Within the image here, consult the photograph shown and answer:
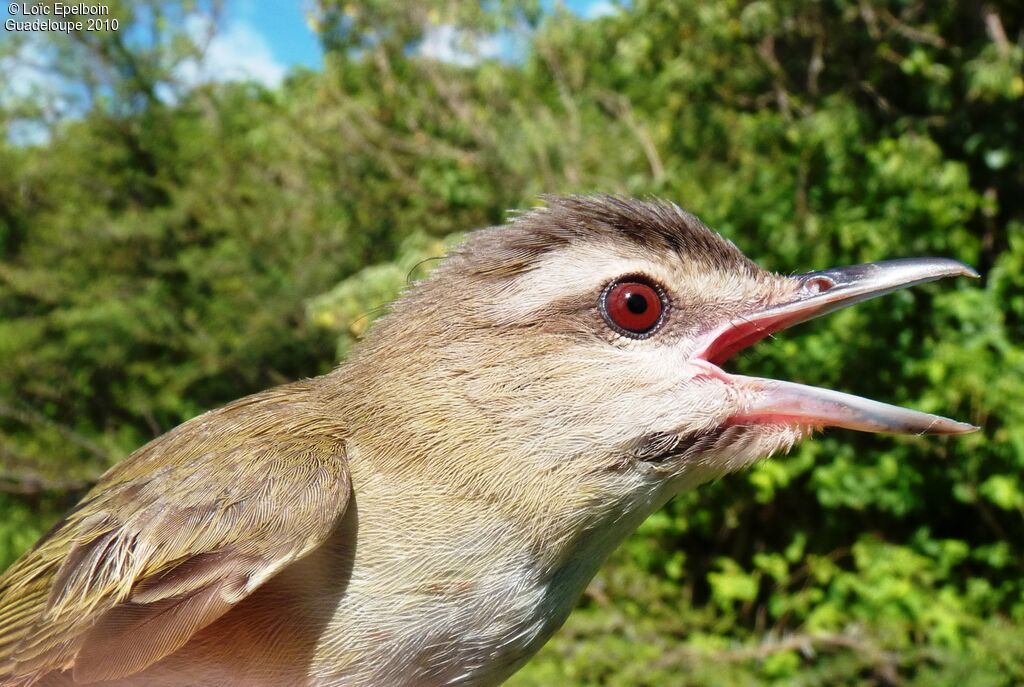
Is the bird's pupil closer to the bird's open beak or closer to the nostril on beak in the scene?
the bird's open beak

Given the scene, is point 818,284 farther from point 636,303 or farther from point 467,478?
point 467,478

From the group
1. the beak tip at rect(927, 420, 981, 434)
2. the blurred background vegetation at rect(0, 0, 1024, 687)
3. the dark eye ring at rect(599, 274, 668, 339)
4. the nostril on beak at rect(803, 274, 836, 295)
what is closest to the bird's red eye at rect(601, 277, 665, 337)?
the dark eye ring at rect(599, 274, 668, 339)

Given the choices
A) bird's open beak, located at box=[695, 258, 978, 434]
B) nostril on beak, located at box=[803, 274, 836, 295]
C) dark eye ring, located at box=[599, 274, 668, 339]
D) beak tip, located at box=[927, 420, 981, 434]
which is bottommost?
beak tip, located at box=[927, 420, 981, 434]

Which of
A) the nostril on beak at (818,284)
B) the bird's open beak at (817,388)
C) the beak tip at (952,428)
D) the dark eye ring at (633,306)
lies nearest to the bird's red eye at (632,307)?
the dark eye ring at (633,306)

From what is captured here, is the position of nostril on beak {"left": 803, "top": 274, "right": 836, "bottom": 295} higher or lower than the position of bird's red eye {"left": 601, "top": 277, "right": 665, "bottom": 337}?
lower

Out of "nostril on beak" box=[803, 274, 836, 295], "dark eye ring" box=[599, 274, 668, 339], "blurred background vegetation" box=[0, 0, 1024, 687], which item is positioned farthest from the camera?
"blurred background vegetation" box=[0, 0, 1024, 687]

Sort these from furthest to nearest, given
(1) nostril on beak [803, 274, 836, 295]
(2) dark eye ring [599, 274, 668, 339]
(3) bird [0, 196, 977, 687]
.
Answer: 1. (1) nostril on beak [803, 274, 836, 295]
2. (2) dark eye ring [599, 274, 668, 339]
3. (3) bird [0, 196, 977, 687]

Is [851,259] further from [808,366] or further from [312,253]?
[312,253]
